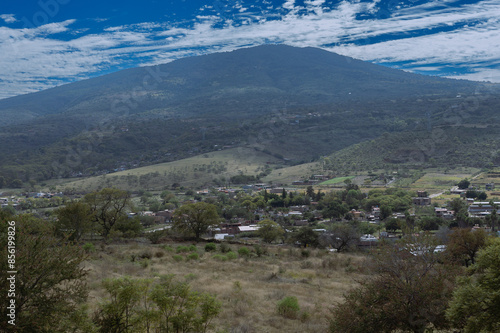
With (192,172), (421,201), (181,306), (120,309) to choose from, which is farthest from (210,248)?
(192,172)

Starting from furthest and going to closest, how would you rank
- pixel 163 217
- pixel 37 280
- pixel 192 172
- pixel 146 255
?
pixel 192 172 → pixel 163 217 → pixel 146 255 → pixel 37 280

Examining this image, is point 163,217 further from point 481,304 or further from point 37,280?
point 481,304

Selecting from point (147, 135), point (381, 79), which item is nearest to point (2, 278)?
point (147, 135)

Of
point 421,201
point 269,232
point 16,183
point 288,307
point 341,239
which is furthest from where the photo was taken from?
point 16,183

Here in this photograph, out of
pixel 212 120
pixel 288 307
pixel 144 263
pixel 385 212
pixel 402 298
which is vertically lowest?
pixel 385 212

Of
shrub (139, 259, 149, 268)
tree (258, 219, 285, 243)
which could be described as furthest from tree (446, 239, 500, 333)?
tree (258, 219, 285, 243)

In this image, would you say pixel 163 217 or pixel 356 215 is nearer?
pixel 163 217

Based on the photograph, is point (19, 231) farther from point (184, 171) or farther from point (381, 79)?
point (381, 79)
